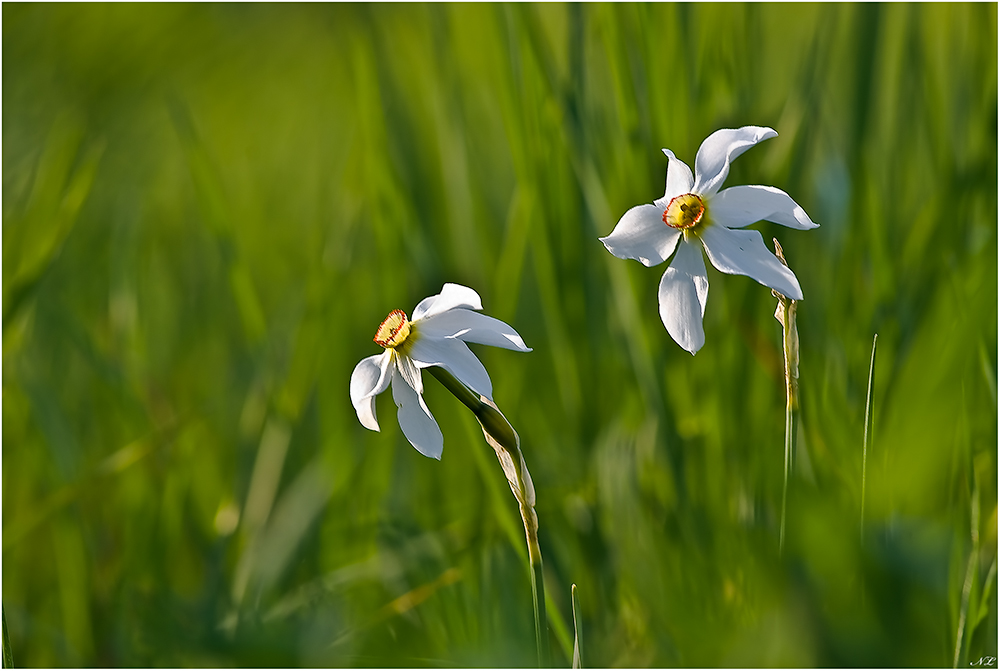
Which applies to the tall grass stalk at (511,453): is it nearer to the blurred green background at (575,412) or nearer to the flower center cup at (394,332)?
the flower center cup at (394,332)

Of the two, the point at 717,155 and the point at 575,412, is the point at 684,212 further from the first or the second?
the point at 575,412

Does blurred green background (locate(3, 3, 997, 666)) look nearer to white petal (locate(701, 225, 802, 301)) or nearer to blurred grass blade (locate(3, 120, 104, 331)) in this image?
blurred grass blade (locate(3, 120, 104, 331))

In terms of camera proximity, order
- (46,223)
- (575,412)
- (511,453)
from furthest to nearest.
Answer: (46,223) < (575,412) < (511,453)

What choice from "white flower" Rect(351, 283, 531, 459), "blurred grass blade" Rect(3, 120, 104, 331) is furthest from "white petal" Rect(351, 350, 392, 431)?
"blurred grass blade" Rect(3, 120, 104, 331)

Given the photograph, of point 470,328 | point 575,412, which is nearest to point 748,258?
point 470,328

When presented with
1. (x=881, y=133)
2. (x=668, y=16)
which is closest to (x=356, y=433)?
(x=668, y=16)

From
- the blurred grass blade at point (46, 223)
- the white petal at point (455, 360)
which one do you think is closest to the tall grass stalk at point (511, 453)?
the white petal at point (455, 360)

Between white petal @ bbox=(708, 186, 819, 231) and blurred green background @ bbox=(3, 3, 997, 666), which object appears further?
blurred green background @ bbox=(3, 3, 997, 666)
